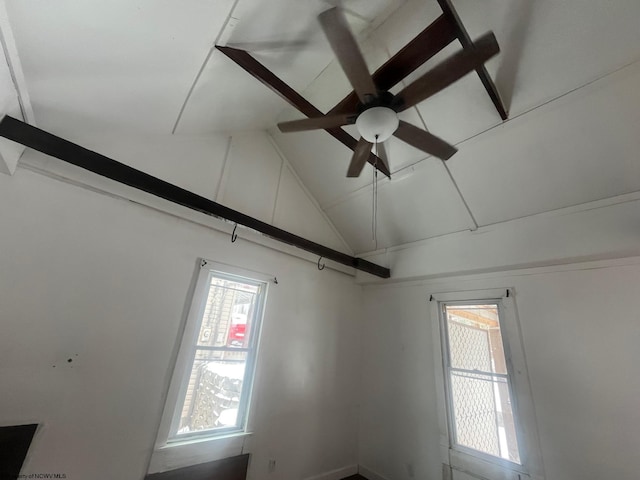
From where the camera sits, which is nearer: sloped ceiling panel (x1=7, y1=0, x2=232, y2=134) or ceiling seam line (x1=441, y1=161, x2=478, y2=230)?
sloped ceiling panel (x1=7, y1=0, x2=232, y2=134)

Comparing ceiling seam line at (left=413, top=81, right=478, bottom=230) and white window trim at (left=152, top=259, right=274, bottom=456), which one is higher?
ceiling seam line at (left=413, top=81, right=478, bottom=230)

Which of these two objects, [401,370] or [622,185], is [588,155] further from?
[401,370]

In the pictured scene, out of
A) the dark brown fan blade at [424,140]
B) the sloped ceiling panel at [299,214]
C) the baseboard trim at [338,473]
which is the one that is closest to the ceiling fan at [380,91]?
the dark brown fan blade at [424,140]

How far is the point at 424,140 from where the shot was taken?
6.14ft

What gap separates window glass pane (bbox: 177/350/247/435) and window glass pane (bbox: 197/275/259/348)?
0.43ft

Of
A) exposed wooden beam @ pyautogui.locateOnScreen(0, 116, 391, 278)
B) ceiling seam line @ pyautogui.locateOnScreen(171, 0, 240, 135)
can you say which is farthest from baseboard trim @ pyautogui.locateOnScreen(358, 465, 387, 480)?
ceiling seam line @ pyautogui.locateOnScreen(171, 0, 240, 135)

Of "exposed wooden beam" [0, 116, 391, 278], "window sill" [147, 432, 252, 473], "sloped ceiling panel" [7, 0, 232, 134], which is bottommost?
"window sill" [147, 432, 252, 473]

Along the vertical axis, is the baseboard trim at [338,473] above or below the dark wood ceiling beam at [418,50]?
below

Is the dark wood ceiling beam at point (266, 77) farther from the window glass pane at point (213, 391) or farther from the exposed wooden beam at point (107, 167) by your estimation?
the window glass pane at point (213, 391)

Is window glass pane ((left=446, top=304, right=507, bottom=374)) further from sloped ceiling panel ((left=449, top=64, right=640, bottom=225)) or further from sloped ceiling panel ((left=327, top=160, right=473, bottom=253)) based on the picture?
sloped ceiling panel ((left=449, top=64, right=640, bottom=225))

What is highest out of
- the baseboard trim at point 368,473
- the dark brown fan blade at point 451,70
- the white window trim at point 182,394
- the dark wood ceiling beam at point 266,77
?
the dark wood ceiling beam at point 266,77

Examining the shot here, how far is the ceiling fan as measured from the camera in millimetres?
1298

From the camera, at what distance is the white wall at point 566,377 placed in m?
2.08

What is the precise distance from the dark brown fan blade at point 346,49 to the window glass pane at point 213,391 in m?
2.74
